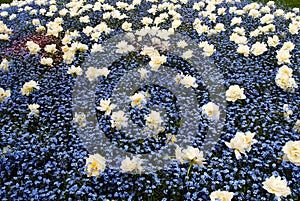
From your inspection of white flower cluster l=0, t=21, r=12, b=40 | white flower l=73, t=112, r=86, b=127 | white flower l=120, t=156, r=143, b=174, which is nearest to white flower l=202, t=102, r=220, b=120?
white flower l=120, t=156, r=143, b=174

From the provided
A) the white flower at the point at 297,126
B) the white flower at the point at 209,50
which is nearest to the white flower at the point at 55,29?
the white flower at the point at 209,50

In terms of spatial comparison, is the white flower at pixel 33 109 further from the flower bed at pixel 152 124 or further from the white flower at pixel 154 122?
the white flower at pixel 154 122

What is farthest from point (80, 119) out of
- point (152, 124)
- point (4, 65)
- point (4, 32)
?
point (4, 32)

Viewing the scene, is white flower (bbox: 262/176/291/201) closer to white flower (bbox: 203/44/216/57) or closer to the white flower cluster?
white flower (bbox: 203/44/216/57)

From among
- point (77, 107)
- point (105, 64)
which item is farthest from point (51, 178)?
point (105, 64)

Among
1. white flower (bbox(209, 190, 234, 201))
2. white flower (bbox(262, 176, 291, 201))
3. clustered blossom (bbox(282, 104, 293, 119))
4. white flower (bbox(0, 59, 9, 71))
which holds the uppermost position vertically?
white flower (bbox(262, 176, 291, 201))

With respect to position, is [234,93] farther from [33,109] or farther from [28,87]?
[28,87]
